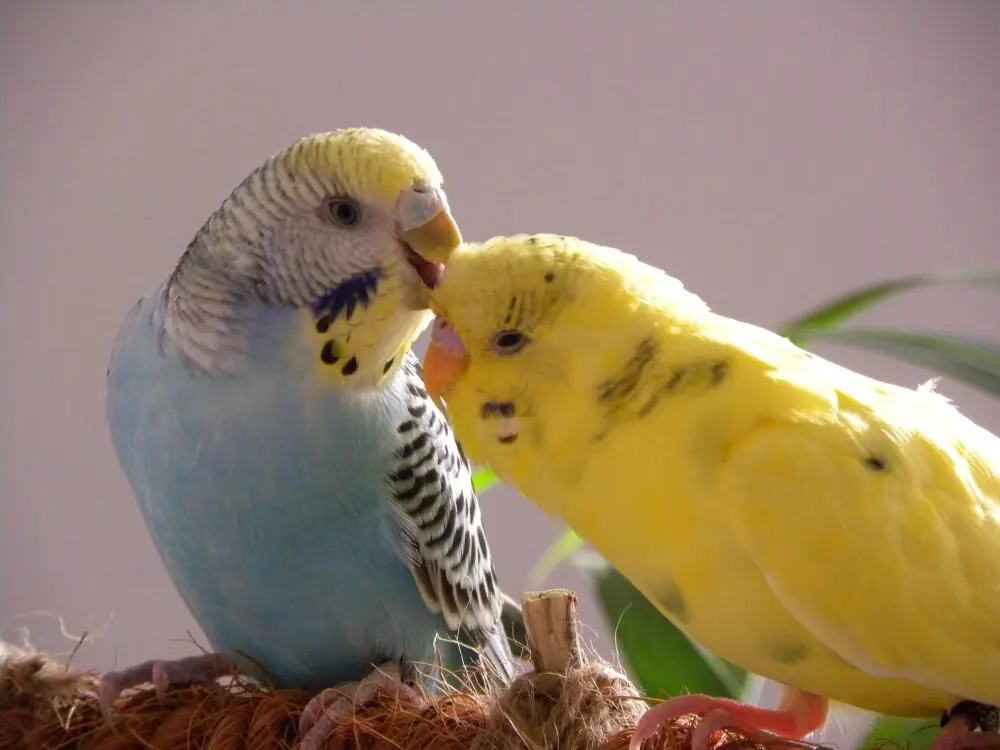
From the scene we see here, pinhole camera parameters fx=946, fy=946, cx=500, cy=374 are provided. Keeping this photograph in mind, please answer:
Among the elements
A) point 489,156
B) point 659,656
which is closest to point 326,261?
point 659,656

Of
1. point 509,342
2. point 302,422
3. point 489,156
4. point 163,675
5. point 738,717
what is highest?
point 489,156

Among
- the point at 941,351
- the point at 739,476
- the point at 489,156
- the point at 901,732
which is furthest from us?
the point at 489,156

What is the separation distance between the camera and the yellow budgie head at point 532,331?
71 cm

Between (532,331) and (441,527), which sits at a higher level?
(532,331)

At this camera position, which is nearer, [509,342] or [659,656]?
[509,342]

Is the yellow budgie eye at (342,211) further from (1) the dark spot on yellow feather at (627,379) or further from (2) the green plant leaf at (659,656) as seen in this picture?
(2) the green plant leaf at (659,656)

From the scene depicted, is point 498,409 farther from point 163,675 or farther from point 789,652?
point 163,675

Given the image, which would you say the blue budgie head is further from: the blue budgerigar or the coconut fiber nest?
the coconut fiber nest

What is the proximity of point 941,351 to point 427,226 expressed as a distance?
54cm

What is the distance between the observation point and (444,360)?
747 millimetres

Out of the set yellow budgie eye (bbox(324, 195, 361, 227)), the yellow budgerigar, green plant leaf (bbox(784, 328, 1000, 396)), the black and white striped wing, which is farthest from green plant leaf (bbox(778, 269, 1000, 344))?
yellow budgie eye (bbox(324, 195, 361, 227))

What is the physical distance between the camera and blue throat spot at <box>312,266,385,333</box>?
0.80m

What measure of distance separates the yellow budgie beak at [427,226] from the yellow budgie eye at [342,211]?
0.04 m

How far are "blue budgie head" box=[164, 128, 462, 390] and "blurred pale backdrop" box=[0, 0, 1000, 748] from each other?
3.11ft
